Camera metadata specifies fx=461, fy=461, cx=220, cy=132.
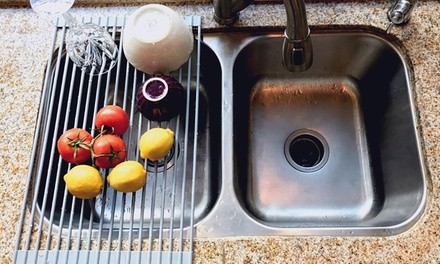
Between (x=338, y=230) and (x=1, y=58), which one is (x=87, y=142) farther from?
(x=338, y=230)

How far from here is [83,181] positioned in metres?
0.74

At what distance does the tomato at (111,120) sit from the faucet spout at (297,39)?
30cm

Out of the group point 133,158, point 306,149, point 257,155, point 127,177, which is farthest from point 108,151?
point 306,149

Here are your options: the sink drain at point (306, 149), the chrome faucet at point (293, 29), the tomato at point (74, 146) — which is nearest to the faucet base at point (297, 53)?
the chrome faucet at point (293, 29)

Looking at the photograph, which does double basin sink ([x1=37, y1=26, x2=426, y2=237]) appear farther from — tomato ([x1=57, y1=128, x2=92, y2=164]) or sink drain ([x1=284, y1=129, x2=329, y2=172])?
tomato ([x1=57, y1=128, x2=92, y2=164])

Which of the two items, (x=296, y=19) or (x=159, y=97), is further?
(x=159, y=97)

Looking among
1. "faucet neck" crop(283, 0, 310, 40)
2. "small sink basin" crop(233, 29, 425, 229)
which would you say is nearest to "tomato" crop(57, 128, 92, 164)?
"small sink basin" crop(233, 29, 425, 229)

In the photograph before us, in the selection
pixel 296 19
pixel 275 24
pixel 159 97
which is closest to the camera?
pixel 296 19

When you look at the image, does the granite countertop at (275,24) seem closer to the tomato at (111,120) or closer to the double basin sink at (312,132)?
the double basin sink at (312,132)

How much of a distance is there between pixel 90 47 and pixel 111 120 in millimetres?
170

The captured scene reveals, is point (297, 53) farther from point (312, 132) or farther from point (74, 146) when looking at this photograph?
point (74, 146)

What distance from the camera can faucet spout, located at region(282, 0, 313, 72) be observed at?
68 centimetres

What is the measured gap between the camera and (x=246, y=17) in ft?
2.97

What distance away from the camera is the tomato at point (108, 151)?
29.8 inches
